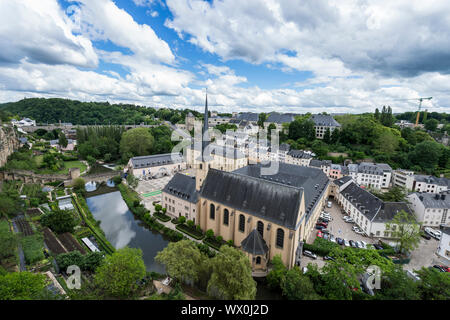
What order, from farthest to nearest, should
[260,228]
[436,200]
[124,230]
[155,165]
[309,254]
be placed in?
1. [155,165]
2. [436,200]
3. [124,230]
4. [309,254]
5. [260,228]

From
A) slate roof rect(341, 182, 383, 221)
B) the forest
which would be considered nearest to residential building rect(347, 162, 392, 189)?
slate roof rect(341, 182, 383, 221)

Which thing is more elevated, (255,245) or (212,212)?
(212,212)

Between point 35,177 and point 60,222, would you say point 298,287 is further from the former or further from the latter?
point 35,177

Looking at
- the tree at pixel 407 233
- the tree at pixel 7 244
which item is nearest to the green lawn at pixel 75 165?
the tree at pixel 7 244

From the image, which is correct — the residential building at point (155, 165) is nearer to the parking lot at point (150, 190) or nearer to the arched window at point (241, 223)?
the parking lot at point (150, 190)

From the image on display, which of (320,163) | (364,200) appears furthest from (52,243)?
(320,163)

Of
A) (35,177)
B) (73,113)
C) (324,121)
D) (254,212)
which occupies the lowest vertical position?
(35,177)
